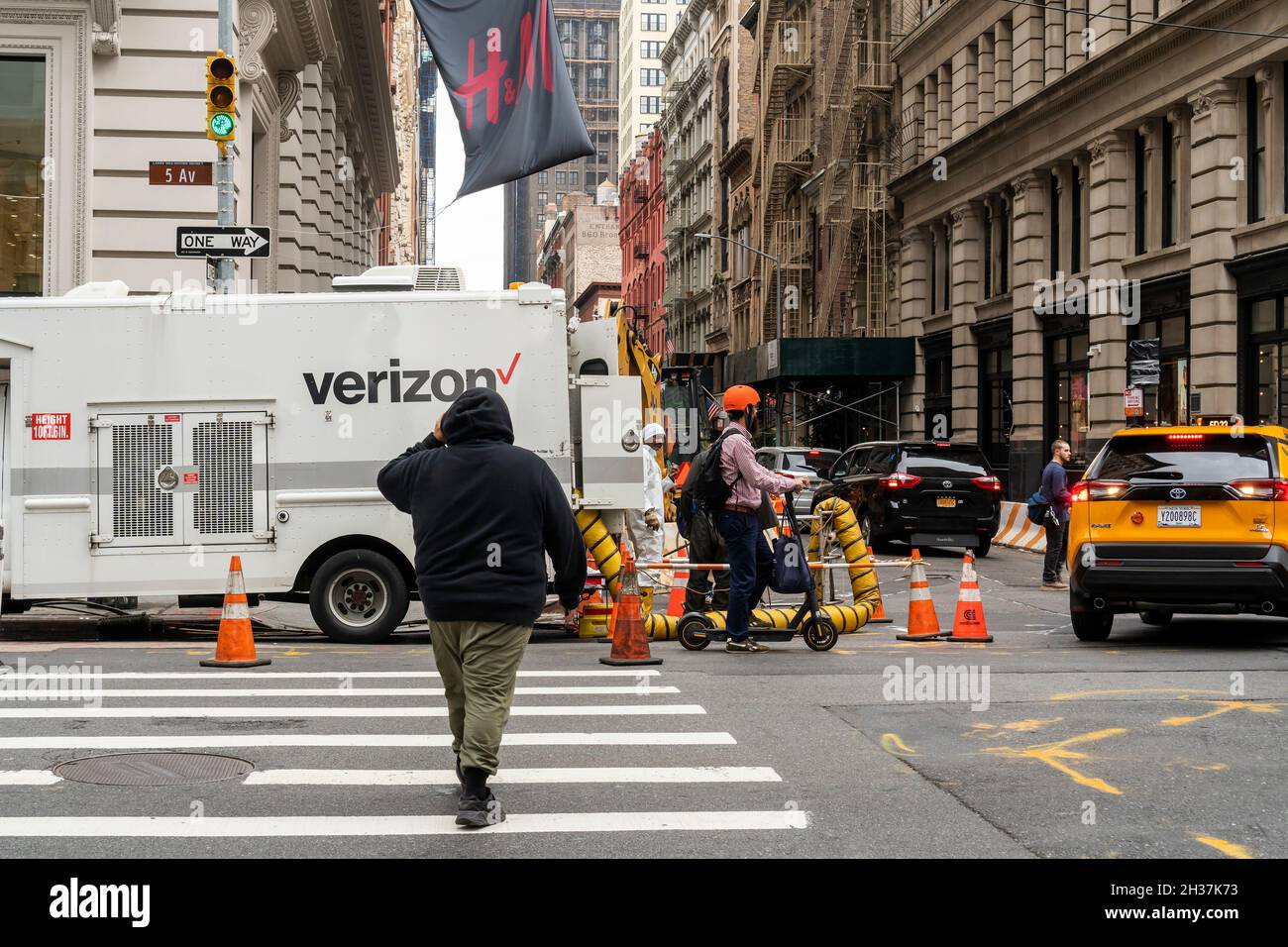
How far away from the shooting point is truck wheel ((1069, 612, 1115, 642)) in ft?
43.8

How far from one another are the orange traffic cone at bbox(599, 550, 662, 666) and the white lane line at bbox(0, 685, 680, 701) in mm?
1166

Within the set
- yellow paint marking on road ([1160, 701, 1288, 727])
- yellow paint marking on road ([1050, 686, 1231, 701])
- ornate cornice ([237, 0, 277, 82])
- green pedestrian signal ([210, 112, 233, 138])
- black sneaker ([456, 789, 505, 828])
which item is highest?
ornate cornice ([237, 0, 277, 82])

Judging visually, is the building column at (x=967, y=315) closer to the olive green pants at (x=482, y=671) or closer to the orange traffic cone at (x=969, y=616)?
the orange traffic cone at (x=969, y=616)

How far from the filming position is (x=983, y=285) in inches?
1518

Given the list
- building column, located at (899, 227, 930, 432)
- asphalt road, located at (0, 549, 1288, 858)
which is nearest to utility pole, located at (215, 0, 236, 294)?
asphalt road, located at (0, 549, 1288, 858)

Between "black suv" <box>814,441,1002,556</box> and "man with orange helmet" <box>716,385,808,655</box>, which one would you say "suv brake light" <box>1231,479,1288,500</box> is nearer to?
"man with orange helmet" <box>716,385,808,655</box>

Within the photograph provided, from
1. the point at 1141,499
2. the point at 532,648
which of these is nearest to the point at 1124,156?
the point at 1141,499

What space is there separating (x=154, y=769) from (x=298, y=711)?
6.14 ft

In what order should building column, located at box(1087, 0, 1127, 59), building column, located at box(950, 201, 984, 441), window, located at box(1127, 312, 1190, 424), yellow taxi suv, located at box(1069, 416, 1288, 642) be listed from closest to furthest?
1. yellow taxi suv, located at box(1069, 416, 1288, 642)
2. window, located at box(1127, 312, 1190, 424)
3. building column, located at box(1087, 0, 1127, 59)
4. building column, located at box(950, 201, 984, 441)

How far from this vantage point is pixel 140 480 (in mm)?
13188

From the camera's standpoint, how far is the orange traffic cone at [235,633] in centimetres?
1167

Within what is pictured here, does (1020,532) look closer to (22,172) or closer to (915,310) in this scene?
(915,310)
